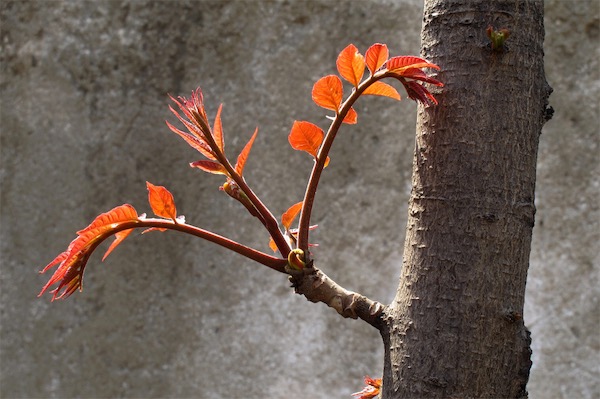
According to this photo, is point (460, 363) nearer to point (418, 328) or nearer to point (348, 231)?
point (418, 328)

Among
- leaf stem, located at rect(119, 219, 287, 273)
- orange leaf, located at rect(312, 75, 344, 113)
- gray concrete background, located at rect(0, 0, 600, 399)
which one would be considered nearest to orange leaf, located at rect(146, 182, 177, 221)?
leaf stem, located at rect(119, 219, 287, 273)

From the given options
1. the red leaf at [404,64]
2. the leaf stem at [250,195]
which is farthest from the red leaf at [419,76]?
→ the leaf stem at [250,195]

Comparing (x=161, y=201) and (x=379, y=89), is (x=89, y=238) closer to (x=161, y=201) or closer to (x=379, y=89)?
(x=161, y=201)

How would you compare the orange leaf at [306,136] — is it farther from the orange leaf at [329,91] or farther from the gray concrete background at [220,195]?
the gray concrete background at [220,195]

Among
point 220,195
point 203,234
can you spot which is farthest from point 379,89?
point 220,195

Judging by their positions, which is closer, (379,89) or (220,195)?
(379,89)

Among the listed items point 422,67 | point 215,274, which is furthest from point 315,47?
point 422,67
